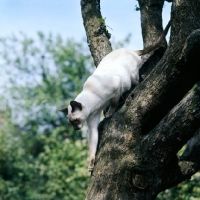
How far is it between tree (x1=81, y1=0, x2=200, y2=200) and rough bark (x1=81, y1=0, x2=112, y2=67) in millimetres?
1216

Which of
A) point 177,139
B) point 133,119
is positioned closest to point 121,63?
point 133,119

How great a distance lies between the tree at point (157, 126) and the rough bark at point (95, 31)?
122 cm

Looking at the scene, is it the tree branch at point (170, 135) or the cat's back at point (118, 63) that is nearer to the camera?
the tree branch at point (170, 135)

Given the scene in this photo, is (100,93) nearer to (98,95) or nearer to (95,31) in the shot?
(98,95)

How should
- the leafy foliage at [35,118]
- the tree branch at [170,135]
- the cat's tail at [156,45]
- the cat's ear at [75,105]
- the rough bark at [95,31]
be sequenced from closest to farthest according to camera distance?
the tree branch at [170,135] → the cat's ear at [75,105] → the cat's tail at [156,45] → the rough bark at [95,31] → the leafy foliage at [35,118]

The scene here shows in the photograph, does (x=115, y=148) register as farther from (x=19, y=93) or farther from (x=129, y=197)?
(x=19, y=93)

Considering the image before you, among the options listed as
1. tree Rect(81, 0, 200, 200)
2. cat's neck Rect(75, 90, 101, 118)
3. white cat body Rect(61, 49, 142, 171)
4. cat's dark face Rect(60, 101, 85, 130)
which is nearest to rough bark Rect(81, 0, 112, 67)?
white cat body Rect(61, 49, 142, 171)

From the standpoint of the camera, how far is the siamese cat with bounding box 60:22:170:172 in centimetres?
386

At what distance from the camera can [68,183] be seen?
11.3 meters

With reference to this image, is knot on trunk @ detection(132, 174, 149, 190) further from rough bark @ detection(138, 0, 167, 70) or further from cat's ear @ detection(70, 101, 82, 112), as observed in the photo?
rough bark @ detection(138, 0, 167, 70)

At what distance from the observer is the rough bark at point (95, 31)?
14.8ft

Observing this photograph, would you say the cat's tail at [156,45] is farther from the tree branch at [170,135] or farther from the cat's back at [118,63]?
the tree branch at [170,135]

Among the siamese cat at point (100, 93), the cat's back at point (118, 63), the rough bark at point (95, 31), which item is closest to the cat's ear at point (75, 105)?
the siamese cat at point (100, 93)

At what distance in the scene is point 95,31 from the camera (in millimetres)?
4566
